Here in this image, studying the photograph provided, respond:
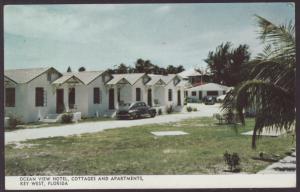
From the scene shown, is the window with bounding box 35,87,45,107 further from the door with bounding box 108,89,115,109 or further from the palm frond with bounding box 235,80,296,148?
the palm frond with bounding box 235,80,296,148

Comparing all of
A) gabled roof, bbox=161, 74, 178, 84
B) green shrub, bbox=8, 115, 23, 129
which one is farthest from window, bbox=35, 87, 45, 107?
gabled roof, bbox=161, 74, 178, 84

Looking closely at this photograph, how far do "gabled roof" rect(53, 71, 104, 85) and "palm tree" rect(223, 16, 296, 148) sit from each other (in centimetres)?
1360

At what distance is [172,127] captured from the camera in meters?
17.7

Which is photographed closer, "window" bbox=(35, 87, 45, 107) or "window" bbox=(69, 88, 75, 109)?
"window" bbox=(35, 87, 45, 107)

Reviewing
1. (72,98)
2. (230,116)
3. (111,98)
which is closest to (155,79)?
(111,98)

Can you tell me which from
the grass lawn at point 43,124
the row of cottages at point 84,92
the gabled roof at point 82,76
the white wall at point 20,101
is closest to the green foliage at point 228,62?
the grass lawn at point 43,124

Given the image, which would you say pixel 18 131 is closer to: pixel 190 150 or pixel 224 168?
pixel 190 150

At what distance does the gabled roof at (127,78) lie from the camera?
23.7 metres

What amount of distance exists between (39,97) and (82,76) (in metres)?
2.41

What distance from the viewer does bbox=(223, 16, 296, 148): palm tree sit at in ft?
27.2

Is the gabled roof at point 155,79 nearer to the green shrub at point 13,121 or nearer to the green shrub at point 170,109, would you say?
the green shrub at point 170,109

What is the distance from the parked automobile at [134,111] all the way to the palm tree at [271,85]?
12.1 meters

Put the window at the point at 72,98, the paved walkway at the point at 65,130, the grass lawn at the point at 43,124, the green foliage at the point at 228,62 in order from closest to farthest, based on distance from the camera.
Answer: the green foliage at the point at 228,62, the paved walkway at the point at 65,130, the grass lawn at the point at 43,124, the window at the point at 72,98

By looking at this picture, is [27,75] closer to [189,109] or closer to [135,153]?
[135,153]
